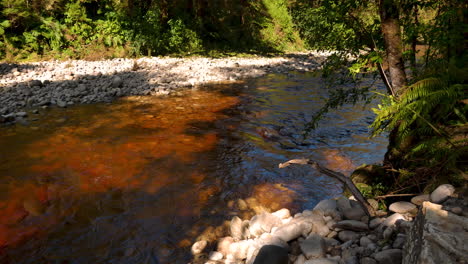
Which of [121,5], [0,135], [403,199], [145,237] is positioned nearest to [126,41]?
[121,5]

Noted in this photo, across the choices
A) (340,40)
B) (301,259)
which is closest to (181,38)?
(340,40)

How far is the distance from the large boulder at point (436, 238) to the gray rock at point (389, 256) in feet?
0.75

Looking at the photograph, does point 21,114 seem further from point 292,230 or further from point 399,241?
point 399,241

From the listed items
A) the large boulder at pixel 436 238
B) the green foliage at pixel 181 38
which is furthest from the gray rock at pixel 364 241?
the green foliage at pixel 181 38

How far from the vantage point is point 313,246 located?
123 inches

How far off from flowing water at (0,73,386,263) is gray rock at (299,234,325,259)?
50.4 inches

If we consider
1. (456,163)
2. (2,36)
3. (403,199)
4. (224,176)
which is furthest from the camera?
(2,36)

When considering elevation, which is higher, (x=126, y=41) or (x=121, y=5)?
(x=121, y=5)

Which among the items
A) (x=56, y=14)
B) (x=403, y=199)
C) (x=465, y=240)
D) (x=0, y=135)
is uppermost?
(x=56, y=14)

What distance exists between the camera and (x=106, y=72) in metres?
13.5

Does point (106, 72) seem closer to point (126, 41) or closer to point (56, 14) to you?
point (126, 41)

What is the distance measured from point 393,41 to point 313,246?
2.56 metres

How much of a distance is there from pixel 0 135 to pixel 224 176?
17.4 feet

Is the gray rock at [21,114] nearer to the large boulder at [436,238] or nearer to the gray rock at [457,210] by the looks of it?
the large boulder at [436,238]
